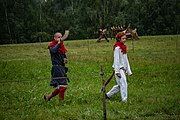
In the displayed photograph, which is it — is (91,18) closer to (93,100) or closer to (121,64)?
(93,100)

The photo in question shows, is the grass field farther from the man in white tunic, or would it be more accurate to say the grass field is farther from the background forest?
the background forest

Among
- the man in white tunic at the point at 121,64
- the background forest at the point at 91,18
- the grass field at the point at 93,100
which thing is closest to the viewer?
the grass field at the point at 93,100

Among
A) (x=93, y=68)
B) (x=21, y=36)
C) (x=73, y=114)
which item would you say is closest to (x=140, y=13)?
(x=21, y=36)

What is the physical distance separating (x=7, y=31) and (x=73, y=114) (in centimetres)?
5536

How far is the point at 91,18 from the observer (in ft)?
208

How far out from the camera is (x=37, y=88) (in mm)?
12500

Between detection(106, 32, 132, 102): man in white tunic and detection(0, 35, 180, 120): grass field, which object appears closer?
detection(0, 35, 180, 120): grass field

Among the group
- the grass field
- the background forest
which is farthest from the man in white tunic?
the background forest

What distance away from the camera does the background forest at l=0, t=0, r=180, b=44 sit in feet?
202

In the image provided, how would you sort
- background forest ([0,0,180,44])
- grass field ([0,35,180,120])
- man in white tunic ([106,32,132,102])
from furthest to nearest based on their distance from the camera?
background forest ([0,0,180,44]) < man in white tunic ([106,32,132,102]) < grass field ([0,35,180,120])

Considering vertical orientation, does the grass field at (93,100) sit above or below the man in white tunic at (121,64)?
below

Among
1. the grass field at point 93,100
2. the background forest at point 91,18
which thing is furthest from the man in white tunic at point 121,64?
the background forest at point 91,18

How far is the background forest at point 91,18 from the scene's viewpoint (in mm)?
61500

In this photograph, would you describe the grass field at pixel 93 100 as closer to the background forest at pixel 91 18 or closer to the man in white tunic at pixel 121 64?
the man in white tunic at pixel 121 64
